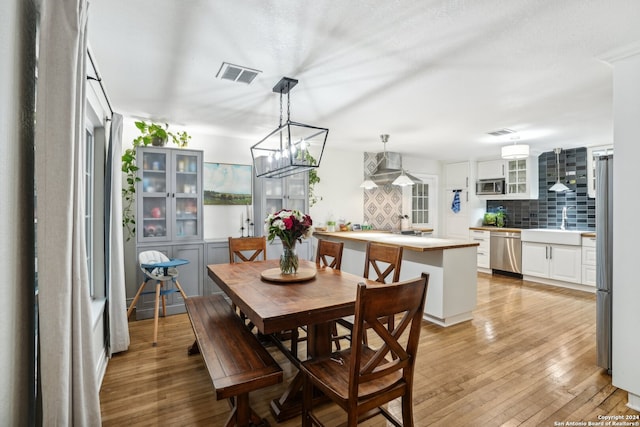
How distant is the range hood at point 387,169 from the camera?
5.57 meters

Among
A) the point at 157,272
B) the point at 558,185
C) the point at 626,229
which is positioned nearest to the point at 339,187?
the point at 157,272

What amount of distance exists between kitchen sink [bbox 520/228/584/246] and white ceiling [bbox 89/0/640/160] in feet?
6.03

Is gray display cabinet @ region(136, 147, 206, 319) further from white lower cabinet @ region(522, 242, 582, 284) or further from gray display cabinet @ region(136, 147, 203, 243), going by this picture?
white lower cabinet @ region(522, 242, 582, 284)

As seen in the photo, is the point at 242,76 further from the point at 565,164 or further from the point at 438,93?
the point at 565,164

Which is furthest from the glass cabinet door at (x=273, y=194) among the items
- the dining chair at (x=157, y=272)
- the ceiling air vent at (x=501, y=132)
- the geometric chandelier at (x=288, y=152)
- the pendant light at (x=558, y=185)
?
the pendant light at (x=558, y=185)

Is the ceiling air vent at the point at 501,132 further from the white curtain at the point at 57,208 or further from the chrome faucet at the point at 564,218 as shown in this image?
the white curtain at the point at 57,208

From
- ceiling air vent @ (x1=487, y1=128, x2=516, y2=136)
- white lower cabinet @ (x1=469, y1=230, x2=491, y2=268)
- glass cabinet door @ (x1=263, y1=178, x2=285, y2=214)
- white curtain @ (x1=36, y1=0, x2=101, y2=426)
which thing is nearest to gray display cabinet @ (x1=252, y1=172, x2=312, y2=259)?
glass cabinet door @ (x1=263, y1=178, x2=285, y2=214)

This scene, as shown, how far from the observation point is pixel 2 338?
1001 millimetres

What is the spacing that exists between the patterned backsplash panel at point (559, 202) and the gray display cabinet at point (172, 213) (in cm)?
599

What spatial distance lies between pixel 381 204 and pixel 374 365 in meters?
5.05

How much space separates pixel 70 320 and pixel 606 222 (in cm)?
350

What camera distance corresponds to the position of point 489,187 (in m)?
6.57

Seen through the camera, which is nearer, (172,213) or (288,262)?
(288,262)

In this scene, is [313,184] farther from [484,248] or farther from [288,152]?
[484,248]
